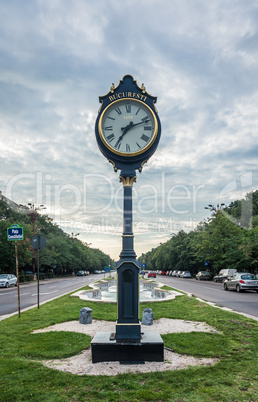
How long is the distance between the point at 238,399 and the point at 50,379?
2697 mm

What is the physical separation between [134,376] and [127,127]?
4.76 m

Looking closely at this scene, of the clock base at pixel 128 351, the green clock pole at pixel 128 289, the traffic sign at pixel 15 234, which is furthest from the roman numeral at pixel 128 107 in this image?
the traffic sign at pixel 15 234

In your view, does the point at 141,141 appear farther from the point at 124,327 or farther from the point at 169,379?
the point at 169,379

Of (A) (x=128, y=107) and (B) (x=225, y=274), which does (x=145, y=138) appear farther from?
(B) (x=225, y=274)

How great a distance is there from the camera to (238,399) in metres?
4.17

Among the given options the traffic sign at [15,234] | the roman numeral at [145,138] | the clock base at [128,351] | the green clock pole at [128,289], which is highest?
the roman numeral at [145,138]

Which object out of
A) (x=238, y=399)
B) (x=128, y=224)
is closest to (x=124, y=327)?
(x=128, y=224)

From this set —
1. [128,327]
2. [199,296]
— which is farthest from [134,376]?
[199,296]

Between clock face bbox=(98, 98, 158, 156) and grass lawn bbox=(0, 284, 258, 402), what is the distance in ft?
13.9

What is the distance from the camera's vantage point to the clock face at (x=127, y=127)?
692 centimetres

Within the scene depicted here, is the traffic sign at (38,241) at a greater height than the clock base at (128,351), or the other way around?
the traffic sign at (38,241)

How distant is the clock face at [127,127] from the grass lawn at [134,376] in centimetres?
424

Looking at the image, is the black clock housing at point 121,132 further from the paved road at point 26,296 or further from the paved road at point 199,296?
the paved road at point 26,296

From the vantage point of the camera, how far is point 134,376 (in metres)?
4.95
